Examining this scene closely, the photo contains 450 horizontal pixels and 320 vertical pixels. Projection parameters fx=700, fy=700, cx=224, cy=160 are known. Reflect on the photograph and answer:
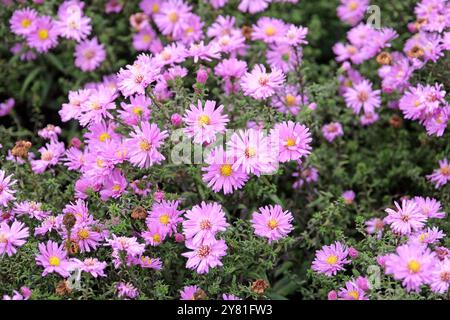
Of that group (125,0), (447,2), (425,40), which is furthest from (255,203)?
(125,0)

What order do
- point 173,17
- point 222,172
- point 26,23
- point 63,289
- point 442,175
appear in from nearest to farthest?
point 63,289 < point 222,172 < point 442,175 < point 26,23 < point 173,17

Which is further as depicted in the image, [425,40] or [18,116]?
[18,116]

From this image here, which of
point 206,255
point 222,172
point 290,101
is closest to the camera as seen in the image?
point 206,255

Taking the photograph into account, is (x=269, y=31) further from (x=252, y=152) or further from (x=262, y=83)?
(x=252, y=152)

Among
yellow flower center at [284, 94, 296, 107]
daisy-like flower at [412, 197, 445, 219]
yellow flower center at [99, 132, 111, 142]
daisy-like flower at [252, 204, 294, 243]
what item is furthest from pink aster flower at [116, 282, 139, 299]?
yellow flower center at [284, 94, 296, 107]

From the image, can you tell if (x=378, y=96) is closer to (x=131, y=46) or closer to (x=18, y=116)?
(x=131, y=46)

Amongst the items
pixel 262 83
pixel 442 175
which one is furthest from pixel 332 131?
pixel 262 83

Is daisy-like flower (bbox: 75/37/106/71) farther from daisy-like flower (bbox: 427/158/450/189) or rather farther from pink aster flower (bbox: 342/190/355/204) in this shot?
daisy-like flower (bbox: 427/158/450/189)
